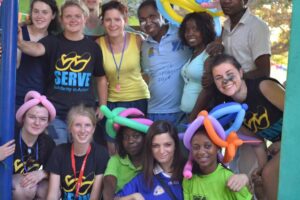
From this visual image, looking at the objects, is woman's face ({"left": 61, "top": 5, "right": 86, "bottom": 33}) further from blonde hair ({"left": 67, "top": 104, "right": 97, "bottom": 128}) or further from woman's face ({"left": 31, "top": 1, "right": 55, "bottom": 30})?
blonde hair ({"left": 67, "top": 104, "right": 97, "bottom": 128})

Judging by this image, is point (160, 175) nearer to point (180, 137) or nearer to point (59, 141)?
point (180, 137)

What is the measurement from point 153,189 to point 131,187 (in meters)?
0.15

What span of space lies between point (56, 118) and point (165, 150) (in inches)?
39.6

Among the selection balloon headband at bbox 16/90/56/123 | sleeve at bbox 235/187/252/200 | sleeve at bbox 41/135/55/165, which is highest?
balloon headband at bbox 16/90/56/123

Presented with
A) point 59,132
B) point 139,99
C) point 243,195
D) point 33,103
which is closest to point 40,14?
point 33,103

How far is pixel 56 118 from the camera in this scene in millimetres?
3650

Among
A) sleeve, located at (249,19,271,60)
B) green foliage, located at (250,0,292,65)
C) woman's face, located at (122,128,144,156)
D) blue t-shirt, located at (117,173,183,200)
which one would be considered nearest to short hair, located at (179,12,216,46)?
sleeve, located at (249,19,271,60)

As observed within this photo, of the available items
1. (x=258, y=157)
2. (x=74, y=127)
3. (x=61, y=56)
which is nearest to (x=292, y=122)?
(x=258, y=157)

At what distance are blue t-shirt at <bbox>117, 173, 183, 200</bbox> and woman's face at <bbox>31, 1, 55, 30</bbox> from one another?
1.45 metres

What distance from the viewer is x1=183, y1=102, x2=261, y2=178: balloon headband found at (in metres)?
2.95

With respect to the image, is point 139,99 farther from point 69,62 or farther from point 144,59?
point 69,62

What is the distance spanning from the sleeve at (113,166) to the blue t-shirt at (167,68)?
0.65 metres

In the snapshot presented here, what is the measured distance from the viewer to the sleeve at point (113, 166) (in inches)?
131

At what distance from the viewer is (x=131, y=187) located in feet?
10.3
